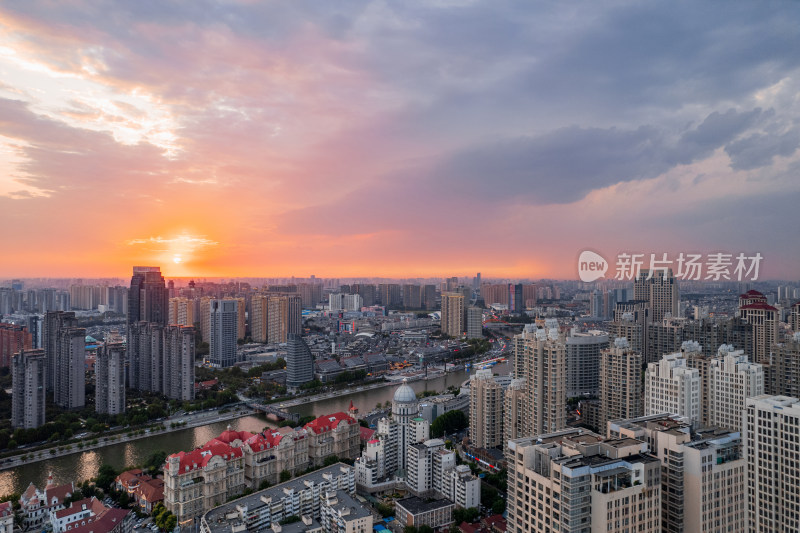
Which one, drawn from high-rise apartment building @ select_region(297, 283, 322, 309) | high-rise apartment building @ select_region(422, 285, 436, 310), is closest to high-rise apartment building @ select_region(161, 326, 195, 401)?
high-rise apartment building @ select_region(297, 283, 322, 309)

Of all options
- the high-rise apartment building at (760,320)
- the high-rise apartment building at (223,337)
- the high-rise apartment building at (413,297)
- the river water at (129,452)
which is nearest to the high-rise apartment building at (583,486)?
the river water at (129,452)

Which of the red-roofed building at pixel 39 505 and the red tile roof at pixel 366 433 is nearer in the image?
the red-roofed building at pixel 39 505

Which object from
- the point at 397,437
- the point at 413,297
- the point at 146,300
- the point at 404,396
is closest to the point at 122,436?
the point at 397,437

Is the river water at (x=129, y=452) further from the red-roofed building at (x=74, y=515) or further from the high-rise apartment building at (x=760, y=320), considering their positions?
the high-rise apartment building at (x=760, y=320)

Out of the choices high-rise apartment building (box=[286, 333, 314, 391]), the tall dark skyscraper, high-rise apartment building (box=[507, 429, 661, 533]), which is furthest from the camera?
the tall dark skyscraper

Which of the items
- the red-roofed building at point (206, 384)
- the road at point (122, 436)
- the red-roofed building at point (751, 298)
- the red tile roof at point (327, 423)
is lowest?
the road at point (122, 436)

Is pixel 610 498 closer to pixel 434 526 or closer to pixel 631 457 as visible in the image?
pixel 631 457

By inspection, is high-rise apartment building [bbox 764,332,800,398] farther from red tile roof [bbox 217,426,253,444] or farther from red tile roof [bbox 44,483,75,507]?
red tile roof [bbox 44,483,75,507]
